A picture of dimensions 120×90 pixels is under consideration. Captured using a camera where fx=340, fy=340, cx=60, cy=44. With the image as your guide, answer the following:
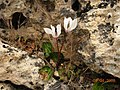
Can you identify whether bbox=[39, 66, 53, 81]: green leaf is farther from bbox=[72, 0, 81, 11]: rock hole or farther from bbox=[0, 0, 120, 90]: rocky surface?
bbox=[72, 0, 81, 11]: rock hole

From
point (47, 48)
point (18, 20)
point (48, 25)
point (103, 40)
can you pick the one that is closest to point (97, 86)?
point (103, 40)

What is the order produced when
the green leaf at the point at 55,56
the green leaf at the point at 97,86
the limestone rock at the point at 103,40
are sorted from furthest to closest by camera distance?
the green leaf at the point at 55,56 → the green leaf at the point at 97,86 → the limestone rock at the point at 103,40

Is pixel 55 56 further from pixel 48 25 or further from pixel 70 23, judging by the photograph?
pixel 70 23

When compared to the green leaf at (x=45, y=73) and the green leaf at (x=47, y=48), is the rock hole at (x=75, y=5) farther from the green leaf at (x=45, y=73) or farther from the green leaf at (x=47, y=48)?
the green leaf at (x=45, y=73)

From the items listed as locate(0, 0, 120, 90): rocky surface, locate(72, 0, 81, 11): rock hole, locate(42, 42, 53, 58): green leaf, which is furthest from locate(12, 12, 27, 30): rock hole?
locate(72, 0, 81, 11): rock hole

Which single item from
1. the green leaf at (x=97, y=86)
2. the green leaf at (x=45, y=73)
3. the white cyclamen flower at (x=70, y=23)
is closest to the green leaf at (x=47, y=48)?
the green leaf at (x=45, y=73)
